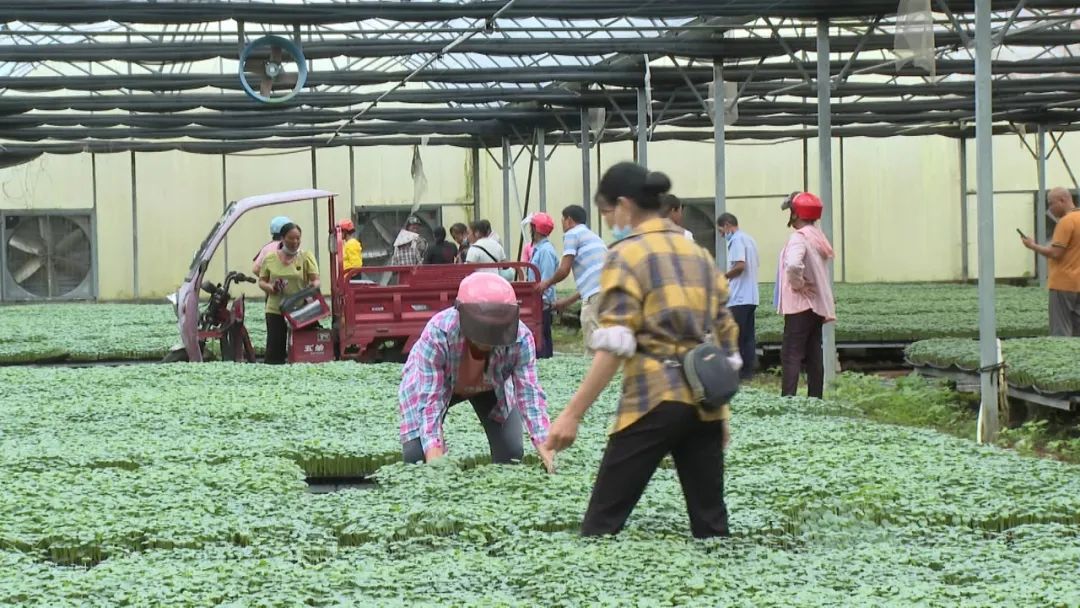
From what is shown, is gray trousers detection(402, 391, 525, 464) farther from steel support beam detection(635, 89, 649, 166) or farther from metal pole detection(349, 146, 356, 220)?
metal pole detection(349, 146, 356, 220)

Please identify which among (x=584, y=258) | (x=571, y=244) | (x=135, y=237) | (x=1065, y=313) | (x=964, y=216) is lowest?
(x=1065, y=313)

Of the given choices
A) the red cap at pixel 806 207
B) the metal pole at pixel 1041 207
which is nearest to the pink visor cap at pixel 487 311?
the red cap at pixel 806 207

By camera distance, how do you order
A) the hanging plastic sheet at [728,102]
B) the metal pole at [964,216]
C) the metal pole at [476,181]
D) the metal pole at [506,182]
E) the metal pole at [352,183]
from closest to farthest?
the hanging plastic sheet at [728,102] < the metal pole at [506,182] < the metal pole at [964,216] < the metal pole at [352,183] < the metal pole at [476,181]

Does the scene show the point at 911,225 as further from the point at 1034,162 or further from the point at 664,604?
the point at 664,604

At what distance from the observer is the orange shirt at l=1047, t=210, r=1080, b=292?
42.6 feet

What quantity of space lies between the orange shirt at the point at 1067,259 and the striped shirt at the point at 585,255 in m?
3.95

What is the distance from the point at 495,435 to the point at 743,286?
589 cm

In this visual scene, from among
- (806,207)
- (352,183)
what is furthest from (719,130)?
Result: (352,183)

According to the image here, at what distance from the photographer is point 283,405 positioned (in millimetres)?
10227

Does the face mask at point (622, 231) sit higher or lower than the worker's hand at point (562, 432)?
higher

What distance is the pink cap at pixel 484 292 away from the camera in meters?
6.27

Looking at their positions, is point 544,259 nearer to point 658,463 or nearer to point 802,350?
point 802,350

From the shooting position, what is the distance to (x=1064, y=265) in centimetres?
1305

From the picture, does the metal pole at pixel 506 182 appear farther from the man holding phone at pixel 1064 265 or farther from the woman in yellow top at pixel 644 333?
the woman in yellow top at pixel 644 333
